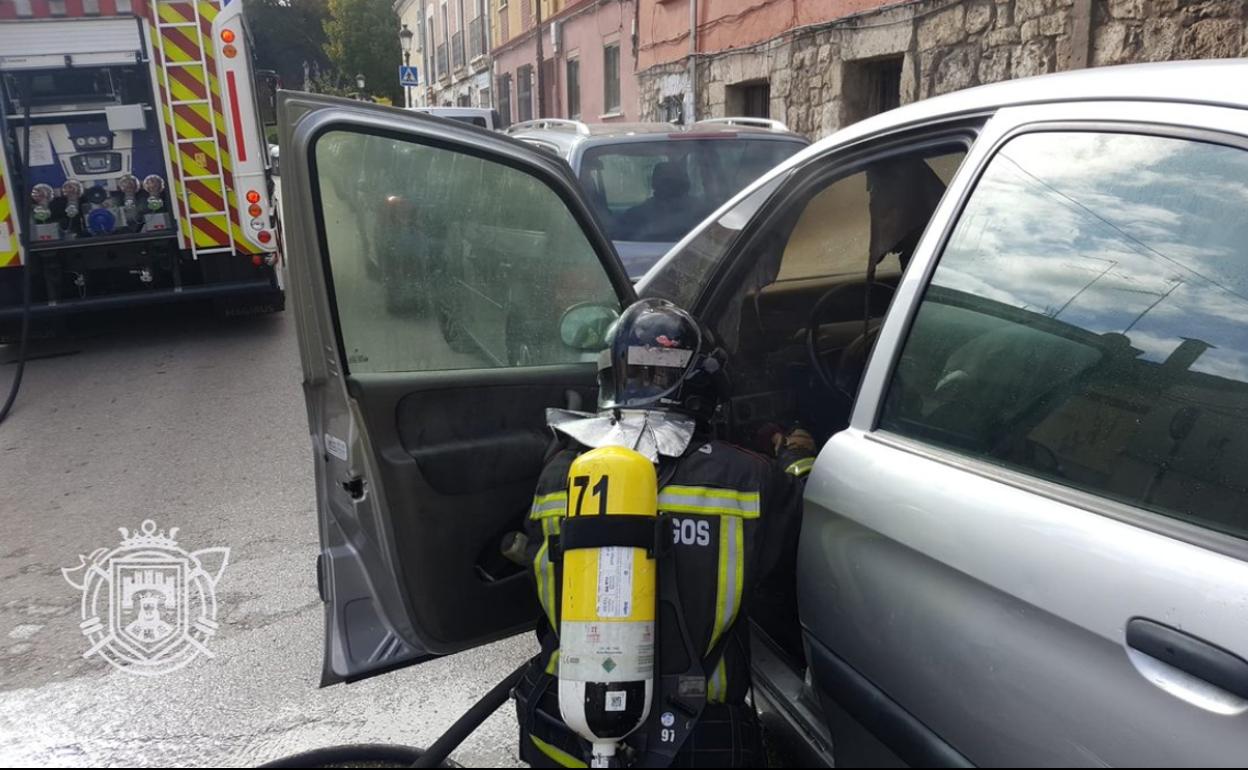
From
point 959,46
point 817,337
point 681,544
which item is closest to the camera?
point 681,544

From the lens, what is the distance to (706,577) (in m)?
1.68

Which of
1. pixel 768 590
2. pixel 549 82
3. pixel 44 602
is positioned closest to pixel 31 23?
pixel 44 602

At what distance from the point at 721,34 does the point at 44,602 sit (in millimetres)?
12626

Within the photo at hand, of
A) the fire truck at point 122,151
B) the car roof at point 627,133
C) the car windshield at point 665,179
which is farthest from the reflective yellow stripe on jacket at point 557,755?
the fire truck at point 122,151

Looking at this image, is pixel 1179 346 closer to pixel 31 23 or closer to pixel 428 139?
pixel 428 139

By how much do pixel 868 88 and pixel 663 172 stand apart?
5.61 m

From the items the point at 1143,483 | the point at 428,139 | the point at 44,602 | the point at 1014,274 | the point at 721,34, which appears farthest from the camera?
the point at 721,34

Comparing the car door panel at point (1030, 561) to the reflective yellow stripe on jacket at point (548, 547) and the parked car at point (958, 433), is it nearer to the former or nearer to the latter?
the parked car at point (958, 433)

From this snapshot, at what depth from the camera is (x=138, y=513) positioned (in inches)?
171

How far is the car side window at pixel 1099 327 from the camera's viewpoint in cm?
138

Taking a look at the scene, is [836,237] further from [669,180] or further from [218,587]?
[669,180]

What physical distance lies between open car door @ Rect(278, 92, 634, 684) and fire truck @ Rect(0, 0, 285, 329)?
602 cm

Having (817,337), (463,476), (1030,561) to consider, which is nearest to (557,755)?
(463,476)

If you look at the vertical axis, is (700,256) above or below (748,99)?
below
